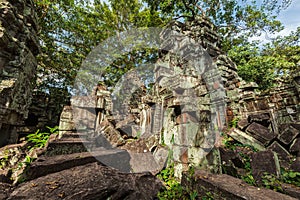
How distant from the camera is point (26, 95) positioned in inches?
193

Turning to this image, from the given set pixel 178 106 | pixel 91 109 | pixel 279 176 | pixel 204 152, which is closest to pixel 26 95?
pixel 91 109

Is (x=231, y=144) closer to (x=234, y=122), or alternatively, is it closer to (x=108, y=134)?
(x=234, y=122)

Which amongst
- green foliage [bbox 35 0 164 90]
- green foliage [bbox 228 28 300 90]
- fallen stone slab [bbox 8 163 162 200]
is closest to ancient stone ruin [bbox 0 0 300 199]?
fallen stone slab [bbox 8 163 162 200]

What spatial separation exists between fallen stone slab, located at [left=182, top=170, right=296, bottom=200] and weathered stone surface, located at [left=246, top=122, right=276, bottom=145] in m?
1.38

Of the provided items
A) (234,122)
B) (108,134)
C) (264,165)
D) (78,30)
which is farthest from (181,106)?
(78,30)

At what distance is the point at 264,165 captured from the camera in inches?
84.4

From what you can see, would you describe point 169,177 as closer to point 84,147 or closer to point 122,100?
point 84,147

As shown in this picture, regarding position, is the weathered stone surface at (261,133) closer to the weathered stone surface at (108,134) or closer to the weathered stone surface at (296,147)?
the weathered stone surface at (296,147)

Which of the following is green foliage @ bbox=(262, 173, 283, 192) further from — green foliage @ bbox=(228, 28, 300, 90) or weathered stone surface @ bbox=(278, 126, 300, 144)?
green foliage @ bbox=(228, 28, 300, 90)

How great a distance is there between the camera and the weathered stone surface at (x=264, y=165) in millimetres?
2043

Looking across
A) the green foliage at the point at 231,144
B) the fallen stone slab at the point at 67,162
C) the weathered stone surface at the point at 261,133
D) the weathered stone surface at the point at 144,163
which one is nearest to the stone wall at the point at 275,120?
the weathered stone surface at the point at 261,133

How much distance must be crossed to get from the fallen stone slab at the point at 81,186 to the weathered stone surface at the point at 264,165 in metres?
1.78

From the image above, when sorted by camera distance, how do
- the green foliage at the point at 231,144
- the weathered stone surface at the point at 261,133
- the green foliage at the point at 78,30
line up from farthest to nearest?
1. the green foliage at the point at 78,30
2. the green foliage at the point at 231,144
3. the weathered stone surface at the point at 261,133

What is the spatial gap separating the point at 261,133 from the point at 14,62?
24.4 ft
